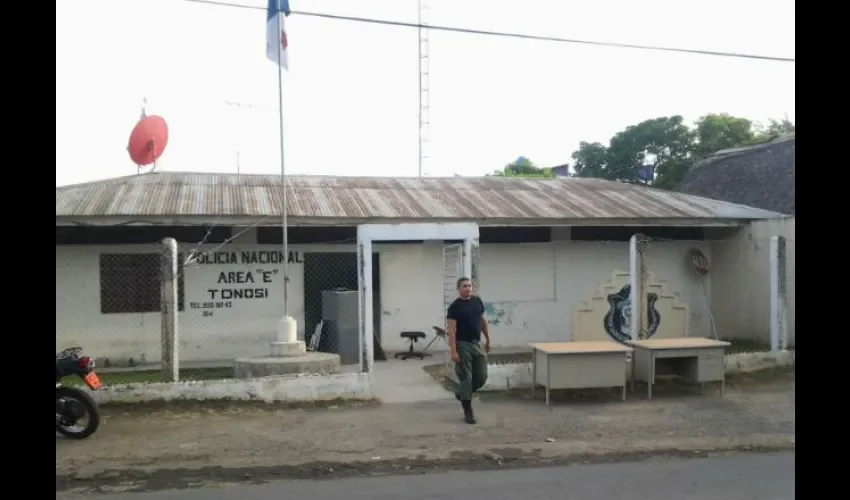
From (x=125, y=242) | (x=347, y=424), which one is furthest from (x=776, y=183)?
(x=125, y=242)

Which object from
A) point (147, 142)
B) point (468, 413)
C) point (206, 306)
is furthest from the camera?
point (147, 142)

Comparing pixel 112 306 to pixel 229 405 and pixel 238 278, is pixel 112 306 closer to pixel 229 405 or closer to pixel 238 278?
A: pixel 238 278

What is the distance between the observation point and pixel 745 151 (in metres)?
19.8

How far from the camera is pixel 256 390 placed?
9.12 meters

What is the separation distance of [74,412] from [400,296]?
7.34 metres

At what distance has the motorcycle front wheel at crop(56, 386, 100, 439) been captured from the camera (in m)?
7.52

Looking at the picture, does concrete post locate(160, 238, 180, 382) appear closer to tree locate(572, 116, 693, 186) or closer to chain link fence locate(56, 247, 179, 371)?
chain link fence locate(56, 247, 179, 371)

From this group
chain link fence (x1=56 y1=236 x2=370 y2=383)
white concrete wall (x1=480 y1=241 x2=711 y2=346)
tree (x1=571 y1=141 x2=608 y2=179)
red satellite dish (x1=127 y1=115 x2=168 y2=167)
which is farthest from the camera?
tree (x1=571 y1=141 x2=608 y2=179)

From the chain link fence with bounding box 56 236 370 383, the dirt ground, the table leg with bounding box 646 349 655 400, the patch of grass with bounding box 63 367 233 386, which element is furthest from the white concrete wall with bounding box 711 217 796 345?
the patch of grass with bounding box 63 367 233 386

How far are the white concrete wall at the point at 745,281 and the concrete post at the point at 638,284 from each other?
3907 mm

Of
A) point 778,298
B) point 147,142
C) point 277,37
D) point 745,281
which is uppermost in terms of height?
point 277,37

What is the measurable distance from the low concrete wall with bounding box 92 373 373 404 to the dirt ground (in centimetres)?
15

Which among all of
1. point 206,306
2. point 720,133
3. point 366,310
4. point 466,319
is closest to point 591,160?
point 720,133
